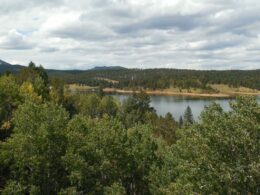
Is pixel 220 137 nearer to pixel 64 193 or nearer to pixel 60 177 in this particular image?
pixel 64 193

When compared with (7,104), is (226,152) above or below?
above

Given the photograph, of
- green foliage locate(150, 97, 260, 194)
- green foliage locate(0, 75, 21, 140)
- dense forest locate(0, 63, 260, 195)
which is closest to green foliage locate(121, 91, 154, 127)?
green foliage locate(0, 75, 21, 140)

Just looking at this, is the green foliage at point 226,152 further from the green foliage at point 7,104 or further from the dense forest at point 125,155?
the green foliage at point 7,104

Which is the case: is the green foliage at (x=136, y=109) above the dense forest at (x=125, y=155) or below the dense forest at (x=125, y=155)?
below

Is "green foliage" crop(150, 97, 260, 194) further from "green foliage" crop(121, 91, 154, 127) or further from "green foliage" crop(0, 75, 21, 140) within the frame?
"green foliage" crop(121, 91, 154, 127)

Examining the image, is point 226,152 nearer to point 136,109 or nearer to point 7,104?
point 7,104

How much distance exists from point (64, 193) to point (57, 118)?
6.94m

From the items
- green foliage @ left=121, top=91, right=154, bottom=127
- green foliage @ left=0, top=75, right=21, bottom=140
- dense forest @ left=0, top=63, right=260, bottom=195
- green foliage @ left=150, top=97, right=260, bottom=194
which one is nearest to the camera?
green foliage @ left=150, top=97, right=260, bottom=194

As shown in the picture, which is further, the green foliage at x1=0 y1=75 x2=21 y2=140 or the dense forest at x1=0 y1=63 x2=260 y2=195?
the green foliage at x1=0 y1=75 x2=21 y2=140

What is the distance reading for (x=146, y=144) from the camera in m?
39.4

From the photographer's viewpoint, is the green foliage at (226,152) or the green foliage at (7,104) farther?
the green foliage at (7,104)

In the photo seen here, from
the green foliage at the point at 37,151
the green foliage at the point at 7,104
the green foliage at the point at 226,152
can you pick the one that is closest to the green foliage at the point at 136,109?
the green foliage at the point at 7,104

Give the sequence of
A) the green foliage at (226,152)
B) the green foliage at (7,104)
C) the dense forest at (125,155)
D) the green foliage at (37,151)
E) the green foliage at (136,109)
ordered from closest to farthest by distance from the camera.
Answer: the green foliage at (226,152) → the dense forest at (125,155) → the green foliage at (37,151) → the green foliage at (7,104) → the green foliage at (136,109)

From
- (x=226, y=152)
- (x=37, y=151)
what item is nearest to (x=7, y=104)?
(x=37, y=151)
